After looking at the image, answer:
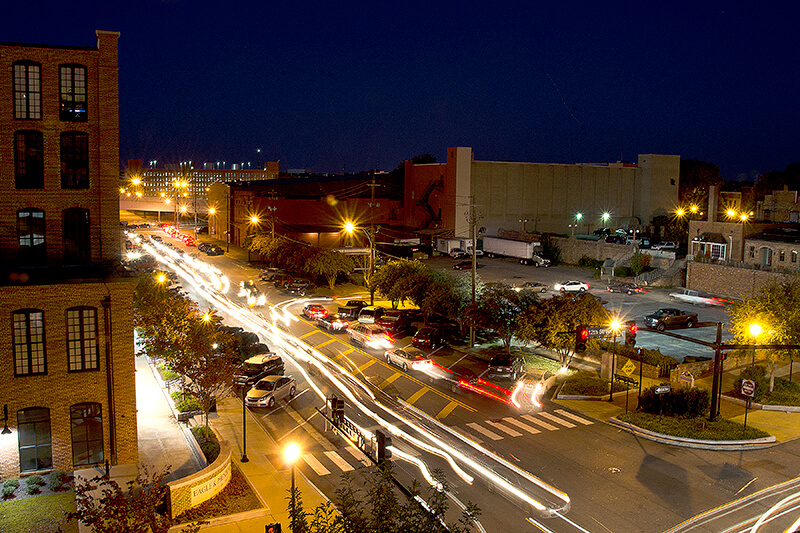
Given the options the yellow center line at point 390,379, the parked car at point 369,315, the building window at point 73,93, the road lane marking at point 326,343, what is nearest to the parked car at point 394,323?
the parked car at point 369,315

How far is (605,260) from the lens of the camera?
73.6 meters

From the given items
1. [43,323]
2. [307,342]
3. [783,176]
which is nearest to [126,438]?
[43,323]

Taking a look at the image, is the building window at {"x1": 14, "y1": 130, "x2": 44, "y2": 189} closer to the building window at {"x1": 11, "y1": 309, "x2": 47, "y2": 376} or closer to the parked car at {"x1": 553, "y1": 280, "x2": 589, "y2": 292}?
the building window at {"x1": 11, "y1": 309, "x2": 47, "y2": 376}

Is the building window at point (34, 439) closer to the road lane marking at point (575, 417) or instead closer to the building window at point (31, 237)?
the building window at point (31, 237)

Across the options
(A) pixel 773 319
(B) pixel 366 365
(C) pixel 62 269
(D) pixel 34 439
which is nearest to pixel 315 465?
(D) pixel 34 439

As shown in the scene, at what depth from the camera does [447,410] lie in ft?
94.8

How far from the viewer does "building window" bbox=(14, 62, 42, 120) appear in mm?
20672

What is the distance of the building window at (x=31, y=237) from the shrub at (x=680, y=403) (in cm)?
2527

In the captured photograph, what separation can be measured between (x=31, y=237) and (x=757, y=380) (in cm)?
3341

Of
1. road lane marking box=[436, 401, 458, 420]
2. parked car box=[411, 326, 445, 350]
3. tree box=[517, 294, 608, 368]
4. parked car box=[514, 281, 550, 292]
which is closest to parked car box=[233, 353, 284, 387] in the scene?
road lane marking box=[436, 401, 458, 420]

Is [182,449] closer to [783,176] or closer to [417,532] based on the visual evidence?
[417,532]

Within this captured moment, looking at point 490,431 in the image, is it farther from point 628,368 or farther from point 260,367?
point 260,367

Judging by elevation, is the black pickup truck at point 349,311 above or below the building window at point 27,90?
below

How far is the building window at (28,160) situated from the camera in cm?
2091
